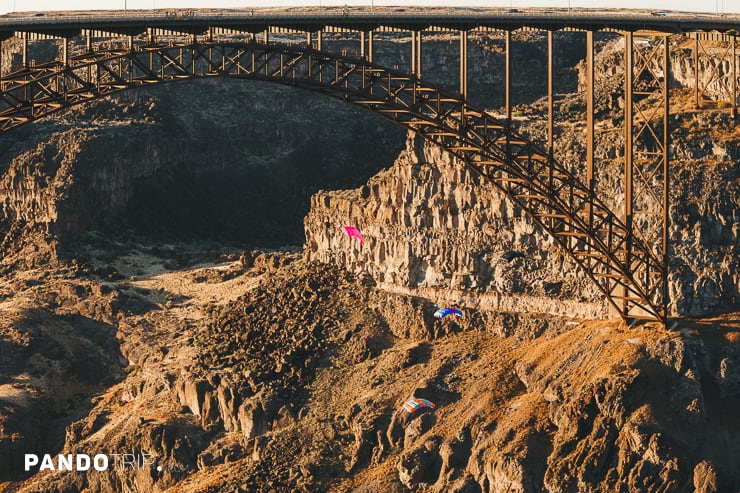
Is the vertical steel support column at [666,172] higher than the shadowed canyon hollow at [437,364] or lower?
higher

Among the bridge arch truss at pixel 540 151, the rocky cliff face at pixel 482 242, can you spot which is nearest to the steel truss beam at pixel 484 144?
the bridge arch truss at pixel 540 151

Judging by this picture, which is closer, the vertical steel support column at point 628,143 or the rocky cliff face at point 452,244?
the vertical steel support column at point 628,143

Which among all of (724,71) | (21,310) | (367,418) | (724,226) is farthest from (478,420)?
(21,310)

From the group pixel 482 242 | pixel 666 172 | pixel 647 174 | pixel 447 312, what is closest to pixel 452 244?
pixel 482 242

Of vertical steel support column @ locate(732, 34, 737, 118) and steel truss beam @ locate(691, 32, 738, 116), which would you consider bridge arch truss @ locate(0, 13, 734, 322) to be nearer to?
vertical steel support column @ locate(732, 34, 737, 118)

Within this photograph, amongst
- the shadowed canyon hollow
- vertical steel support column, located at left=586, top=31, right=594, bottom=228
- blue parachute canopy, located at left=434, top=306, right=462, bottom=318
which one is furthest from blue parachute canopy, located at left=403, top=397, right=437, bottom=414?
vertical steel support column, located at left=586, top=31, right=594, bottom=228

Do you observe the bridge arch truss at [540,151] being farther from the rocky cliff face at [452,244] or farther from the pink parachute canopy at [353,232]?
the pink parachute canopy at [353,232]
